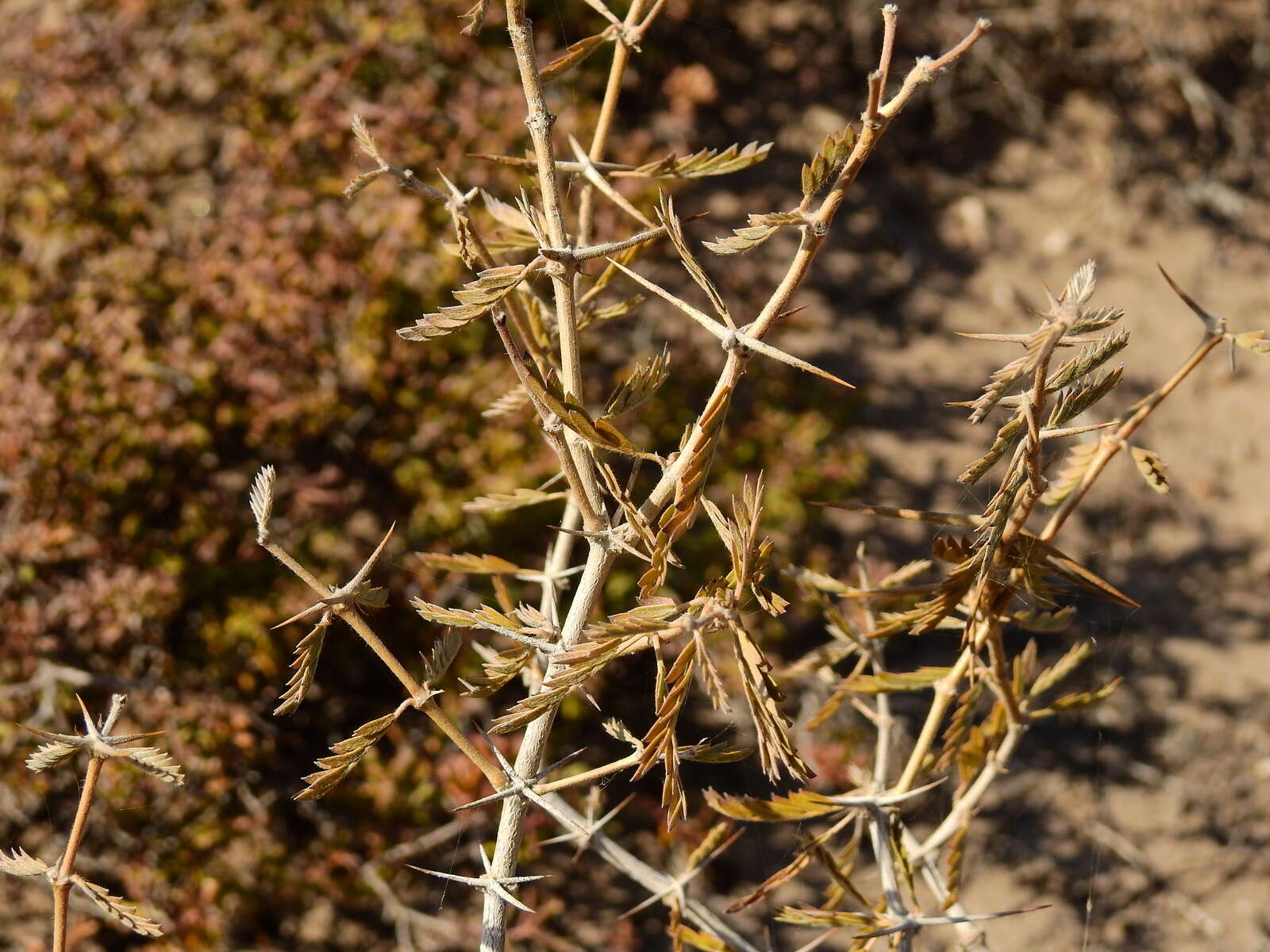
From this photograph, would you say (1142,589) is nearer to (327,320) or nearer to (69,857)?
(327,320)

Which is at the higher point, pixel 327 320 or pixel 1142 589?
pixel 327 320

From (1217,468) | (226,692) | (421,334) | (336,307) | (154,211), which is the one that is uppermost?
(421,334)

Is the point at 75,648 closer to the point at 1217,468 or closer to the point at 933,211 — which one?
the point at 933,211

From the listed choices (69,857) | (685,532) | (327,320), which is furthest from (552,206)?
(327,320)

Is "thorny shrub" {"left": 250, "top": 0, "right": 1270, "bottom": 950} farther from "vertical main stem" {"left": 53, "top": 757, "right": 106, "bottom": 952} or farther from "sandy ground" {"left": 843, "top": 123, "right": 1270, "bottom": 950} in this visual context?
"sandy ground" {"left": 843, "top": 123, "right": 1270, "bottom": 950}

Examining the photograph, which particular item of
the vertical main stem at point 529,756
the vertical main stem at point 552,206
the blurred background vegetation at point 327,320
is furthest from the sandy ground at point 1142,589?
the vertical main stem at point 552,206

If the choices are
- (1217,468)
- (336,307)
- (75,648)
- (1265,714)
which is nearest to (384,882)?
(75,648)
